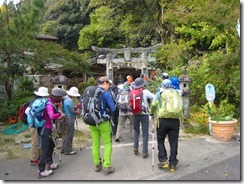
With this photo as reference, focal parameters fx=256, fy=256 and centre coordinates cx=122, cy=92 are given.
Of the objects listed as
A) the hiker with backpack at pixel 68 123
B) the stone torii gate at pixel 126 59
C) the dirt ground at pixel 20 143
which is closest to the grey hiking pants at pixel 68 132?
the hiker with backpack at pixel 68 123

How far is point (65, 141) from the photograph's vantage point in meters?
5.00

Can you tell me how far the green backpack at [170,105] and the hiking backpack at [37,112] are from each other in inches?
71.0

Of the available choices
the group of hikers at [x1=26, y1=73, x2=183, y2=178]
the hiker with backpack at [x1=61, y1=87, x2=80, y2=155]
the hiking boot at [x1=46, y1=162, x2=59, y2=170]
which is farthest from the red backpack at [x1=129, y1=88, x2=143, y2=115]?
the hiking boot at [x1=46, y1=162, x2=59, y2=170]

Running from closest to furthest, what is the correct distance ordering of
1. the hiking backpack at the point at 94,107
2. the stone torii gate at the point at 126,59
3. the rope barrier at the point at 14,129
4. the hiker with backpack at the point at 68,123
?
the hiking backpack at the point at 94,107 < the hiker with backpack at the point at 68,123 < the rope barrier at the point at 14,129 < the stone torii gate at the point at 126,59

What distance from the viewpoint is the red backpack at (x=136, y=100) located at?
4.43m

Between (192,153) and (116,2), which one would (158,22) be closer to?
(116,2)

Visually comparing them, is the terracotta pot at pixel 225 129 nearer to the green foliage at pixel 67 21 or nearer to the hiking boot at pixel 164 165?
the hiking boot at pixel 164 165

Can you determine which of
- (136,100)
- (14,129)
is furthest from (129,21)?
(136,100)

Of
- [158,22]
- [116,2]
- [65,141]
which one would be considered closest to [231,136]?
[65,141]

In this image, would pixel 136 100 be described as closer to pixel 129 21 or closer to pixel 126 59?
pixel 126 59

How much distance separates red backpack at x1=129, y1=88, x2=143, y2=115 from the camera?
4434 millimetres

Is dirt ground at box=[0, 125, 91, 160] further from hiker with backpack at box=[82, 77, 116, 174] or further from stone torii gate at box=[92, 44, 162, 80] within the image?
stone torii gate at box=[92, 44, 162, 80]

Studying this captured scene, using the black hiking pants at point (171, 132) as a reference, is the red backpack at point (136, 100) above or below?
above

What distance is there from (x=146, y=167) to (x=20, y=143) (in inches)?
128
